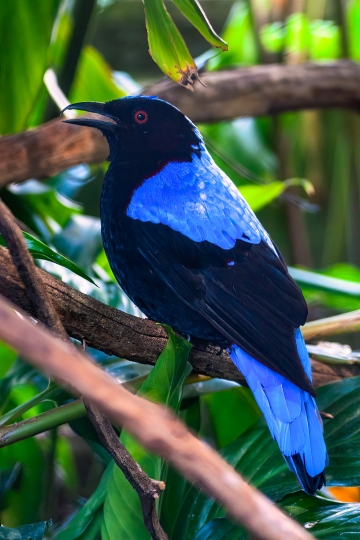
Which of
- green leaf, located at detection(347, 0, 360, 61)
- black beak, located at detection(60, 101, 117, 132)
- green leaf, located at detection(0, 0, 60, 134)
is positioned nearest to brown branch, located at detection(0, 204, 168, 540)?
black beak, located at detection(60, 101, 117, 132)

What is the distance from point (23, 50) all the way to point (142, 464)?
131cm

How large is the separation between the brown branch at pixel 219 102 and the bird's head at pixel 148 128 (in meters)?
0.71

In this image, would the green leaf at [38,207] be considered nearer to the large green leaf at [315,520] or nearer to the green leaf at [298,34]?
the large green leaf at [315,520]

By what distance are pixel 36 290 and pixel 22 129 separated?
120 centimetres

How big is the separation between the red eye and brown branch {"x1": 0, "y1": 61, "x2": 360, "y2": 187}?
75cm

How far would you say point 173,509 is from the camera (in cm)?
133

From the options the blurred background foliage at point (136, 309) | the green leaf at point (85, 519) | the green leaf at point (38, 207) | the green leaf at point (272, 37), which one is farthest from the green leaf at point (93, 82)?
the green leaf at point (85, 519)

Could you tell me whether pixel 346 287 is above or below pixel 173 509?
above

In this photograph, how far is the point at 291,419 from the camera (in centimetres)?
110

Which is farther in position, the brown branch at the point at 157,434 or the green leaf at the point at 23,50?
the green leaf at the point at 23,50

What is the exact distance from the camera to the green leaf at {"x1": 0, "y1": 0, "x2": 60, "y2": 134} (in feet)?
5.54

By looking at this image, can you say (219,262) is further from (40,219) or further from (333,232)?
(333,232)

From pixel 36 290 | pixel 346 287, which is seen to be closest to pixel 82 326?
pixel 36 290

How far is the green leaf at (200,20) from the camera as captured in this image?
1136 millimetres
